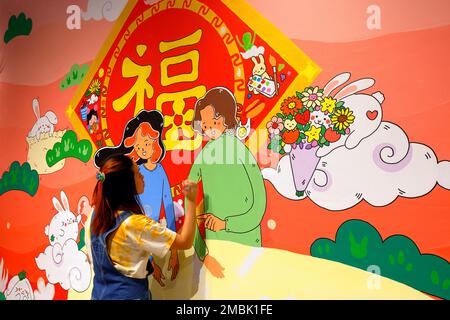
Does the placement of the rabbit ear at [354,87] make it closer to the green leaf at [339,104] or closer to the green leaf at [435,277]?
the green leaf at [339,104]

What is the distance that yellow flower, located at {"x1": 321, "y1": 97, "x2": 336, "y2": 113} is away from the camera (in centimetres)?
138

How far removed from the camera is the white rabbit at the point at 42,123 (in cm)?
204

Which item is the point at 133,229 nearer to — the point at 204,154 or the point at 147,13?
the point at 204,154

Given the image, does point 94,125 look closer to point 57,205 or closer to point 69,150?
point 69,150

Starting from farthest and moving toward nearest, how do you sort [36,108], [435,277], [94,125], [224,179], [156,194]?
[36,108] < [94,125] < [156,194] < [224,179] < [435,277]

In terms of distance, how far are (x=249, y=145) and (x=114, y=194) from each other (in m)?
0.51

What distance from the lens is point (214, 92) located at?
5.22 ft

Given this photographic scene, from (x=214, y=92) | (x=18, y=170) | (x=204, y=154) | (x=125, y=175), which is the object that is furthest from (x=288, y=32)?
(x=18, y=170)


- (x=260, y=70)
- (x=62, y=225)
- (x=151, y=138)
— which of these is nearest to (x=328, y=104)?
(x=260, y=70)

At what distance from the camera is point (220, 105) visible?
1.57 meters

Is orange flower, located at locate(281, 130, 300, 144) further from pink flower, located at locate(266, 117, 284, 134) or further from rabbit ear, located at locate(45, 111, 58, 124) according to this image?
rabbit ear, located at locate(45, 111, 58, 124)

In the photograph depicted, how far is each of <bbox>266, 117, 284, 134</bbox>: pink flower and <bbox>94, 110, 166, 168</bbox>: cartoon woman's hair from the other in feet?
1.48

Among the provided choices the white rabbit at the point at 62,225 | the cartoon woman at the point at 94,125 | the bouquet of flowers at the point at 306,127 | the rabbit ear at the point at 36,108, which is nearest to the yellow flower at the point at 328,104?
the bouquet of flowers at the point at 306,127

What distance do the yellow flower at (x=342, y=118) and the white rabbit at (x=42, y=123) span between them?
1.32 meters
